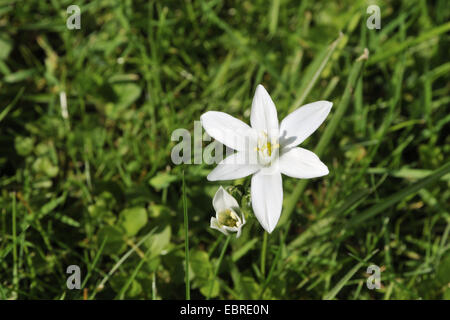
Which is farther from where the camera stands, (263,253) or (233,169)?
(263,253)

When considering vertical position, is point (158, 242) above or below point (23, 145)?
below

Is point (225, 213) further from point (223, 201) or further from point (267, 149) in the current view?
point (267, 149)

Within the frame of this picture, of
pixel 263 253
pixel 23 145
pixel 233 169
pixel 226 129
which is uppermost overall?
pixel 23 145

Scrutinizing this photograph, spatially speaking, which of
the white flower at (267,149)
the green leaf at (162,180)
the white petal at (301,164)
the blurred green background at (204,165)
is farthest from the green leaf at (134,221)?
the white petal at (301,164)

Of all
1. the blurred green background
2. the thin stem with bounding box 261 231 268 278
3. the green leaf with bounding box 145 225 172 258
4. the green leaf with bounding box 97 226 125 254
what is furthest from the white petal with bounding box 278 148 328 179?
the green leaf with bounding box 97 226 125 254

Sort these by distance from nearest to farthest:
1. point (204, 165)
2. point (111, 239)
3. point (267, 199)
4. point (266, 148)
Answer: point (267, 199)
point (266, 148)
point (111, 239)
point (204, 165)

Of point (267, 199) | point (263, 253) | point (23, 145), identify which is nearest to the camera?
point (267, 199)

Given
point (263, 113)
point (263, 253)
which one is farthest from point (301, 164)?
point (263, 253)

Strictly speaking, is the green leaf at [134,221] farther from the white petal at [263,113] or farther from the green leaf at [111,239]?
the white petal at [263,113]
